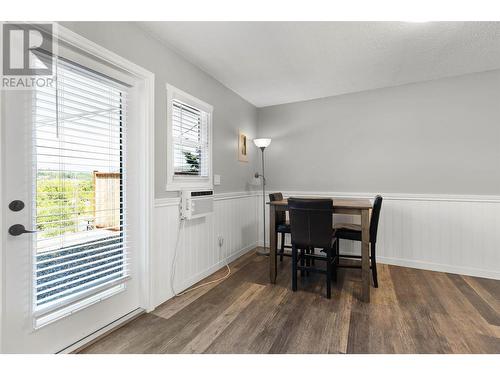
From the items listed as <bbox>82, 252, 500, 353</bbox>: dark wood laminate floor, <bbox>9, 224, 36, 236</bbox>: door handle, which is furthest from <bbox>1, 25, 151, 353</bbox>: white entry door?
<bbox>82, 252, 500, 353</bbox>: dark wood laminate floor

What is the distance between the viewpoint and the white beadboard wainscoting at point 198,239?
2061 mm

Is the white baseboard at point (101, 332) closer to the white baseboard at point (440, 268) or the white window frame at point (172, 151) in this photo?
the white window frame at point (172, 151)

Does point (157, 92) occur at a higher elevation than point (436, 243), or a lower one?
higher

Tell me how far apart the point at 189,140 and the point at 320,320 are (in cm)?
211

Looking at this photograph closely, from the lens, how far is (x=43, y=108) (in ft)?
4.44

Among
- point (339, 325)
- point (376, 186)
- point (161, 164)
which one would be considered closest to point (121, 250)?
point (161, 164)

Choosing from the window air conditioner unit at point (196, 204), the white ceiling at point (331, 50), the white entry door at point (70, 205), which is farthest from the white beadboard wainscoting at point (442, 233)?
the white entry door at point (70, 205)

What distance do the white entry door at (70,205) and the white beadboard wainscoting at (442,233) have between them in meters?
3.03

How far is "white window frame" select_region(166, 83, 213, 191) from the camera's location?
85.0 inches

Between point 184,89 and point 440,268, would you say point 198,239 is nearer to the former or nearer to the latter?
point 184,89

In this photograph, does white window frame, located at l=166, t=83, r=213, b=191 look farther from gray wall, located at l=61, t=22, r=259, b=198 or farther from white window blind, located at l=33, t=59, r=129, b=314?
white window blind, located at l=33, t=59, r=129, b=314

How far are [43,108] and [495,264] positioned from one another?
4.46 metres
